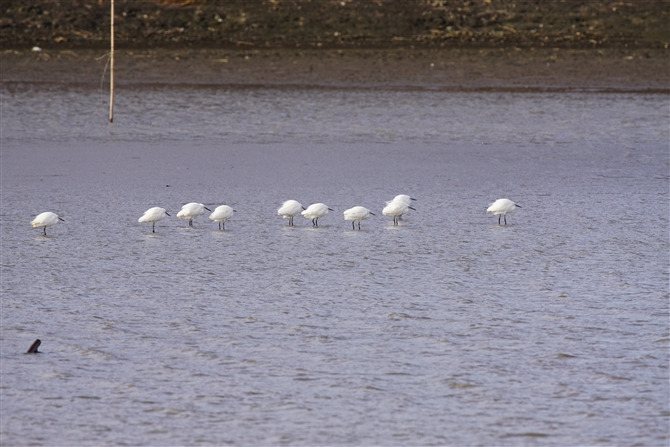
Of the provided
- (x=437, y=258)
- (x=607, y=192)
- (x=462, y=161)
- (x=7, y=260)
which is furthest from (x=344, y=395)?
(x=462, y=161)

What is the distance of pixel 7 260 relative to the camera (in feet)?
30.6

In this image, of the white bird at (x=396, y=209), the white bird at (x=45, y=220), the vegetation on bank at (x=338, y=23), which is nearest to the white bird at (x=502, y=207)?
the white bird at (x=396, y=209)

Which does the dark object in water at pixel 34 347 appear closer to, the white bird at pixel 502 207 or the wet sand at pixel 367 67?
the white bird at pixel 502 207

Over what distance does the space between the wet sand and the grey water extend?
228 inches

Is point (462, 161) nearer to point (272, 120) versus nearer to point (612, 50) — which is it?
point (272, 120)

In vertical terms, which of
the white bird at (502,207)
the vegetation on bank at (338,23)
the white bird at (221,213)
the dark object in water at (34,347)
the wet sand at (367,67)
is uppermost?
the vegetation on bank at (338,23)

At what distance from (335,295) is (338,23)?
57.0 feet

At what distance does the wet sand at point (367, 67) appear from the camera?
74.6 feet

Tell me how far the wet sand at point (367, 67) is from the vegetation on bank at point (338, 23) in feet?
1.36

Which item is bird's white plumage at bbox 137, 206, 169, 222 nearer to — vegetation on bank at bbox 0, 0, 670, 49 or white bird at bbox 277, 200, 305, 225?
white bird at bbox 277, 200, 305, 225

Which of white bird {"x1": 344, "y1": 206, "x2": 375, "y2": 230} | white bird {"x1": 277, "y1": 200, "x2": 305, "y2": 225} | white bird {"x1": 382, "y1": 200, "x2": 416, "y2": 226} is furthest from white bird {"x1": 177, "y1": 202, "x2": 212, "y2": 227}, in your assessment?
white bird {"x1": 382, "y1": 200, "x2": 416, "y2": 226}

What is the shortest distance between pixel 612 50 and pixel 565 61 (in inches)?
47.6

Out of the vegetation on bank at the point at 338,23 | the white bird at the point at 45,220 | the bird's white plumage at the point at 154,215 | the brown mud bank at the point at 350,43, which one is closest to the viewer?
the white bird at the point at 45,220

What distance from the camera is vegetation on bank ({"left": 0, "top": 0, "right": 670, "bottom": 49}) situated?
24.4 meters
